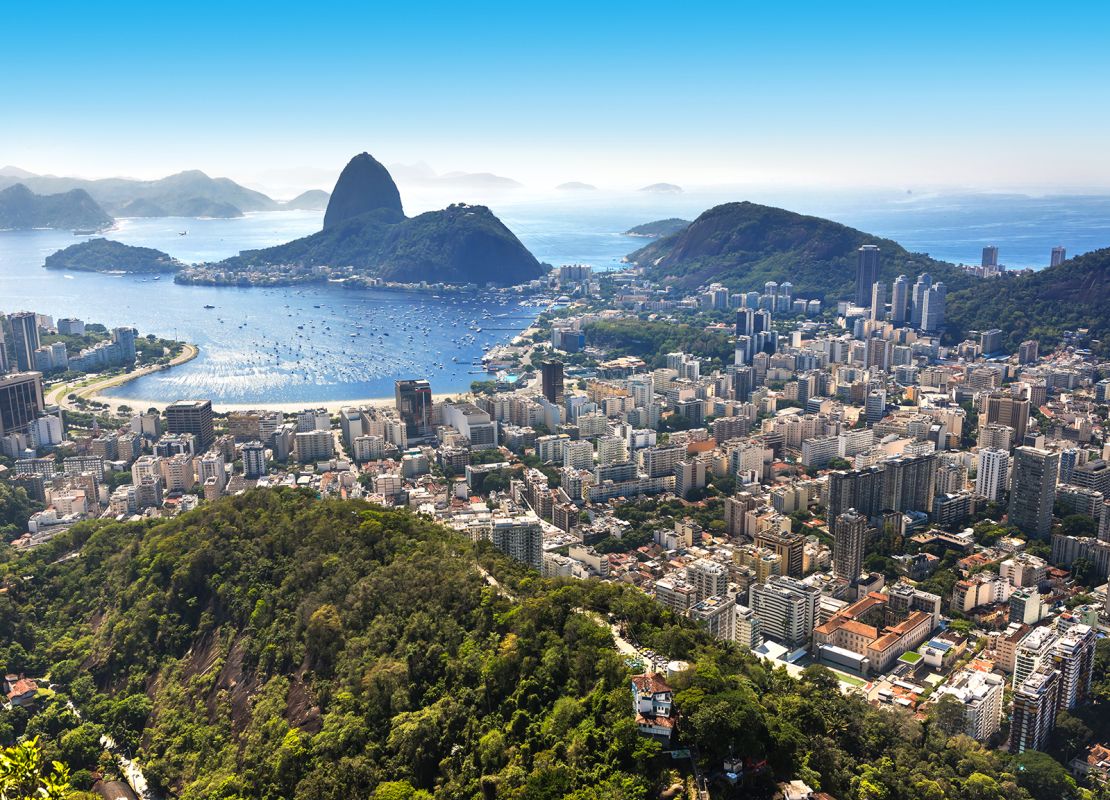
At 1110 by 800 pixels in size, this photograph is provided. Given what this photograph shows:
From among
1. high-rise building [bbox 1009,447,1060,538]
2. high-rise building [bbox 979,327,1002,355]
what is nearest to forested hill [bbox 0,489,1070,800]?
high-rise building [bbox 1009,447,1060,538]

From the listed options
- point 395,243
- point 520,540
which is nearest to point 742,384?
point 520,540

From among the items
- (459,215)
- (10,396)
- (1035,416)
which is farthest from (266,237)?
(1035,416)

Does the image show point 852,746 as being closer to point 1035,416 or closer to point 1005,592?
point 1005,592

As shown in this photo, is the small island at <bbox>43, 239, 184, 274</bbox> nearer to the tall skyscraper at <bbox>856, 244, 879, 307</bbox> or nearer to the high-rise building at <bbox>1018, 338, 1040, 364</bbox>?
the tall skyscraper at <bbox>856, 244, 879, 307</bbox>

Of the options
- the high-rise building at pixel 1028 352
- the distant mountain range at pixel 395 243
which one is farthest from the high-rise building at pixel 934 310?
the distant mountain range at pixel 395 243

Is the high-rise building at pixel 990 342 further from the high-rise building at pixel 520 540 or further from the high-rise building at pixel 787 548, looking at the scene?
the high-rise building at pixel 520 540

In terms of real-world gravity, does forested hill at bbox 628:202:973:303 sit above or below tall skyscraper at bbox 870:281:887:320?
above
